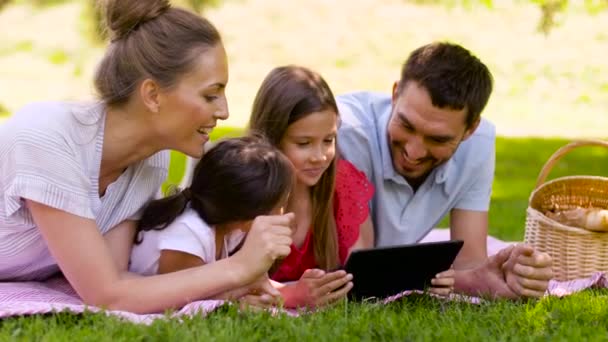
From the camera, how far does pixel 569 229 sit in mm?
4965

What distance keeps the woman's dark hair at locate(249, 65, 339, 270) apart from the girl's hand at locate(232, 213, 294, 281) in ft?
2.55

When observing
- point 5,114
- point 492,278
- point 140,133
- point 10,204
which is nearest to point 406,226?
point 492,278

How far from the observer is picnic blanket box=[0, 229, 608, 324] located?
3.63m

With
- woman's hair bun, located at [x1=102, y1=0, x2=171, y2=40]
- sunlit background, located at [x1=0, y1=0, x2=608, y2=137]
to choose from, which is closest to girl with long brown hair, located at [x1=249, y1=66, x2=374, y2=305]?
woman's hair bun, located at [x1=102, y1=0, x2=171, y2=40]

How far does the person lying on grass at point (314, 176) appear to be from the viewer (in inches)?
175

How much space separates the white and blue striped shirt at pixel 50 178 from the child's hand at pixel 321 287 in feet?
2.65

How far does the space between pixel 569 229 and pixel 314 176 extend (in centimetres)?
136

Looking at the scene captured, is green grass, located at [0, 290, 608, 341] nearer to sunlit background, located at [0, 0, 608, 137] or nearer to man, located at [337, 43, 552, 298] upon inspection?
man, located at [337, 43, 552, 298]

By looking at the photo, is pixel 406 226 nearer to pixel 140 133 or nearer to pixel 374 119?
pixel 374 119

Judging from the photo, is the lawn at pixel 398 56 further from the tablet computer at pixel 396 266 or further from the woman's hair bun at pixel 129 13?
the woman's hair bun at pixel 129 13

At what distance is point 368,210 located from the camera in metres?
4.90

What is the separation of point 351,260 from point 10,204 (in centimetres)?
133

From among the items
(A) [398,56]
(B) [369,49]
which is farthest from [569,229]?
(B) [369,49]

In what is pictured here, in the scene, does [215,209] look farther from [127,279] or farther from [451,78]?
[451,78]
